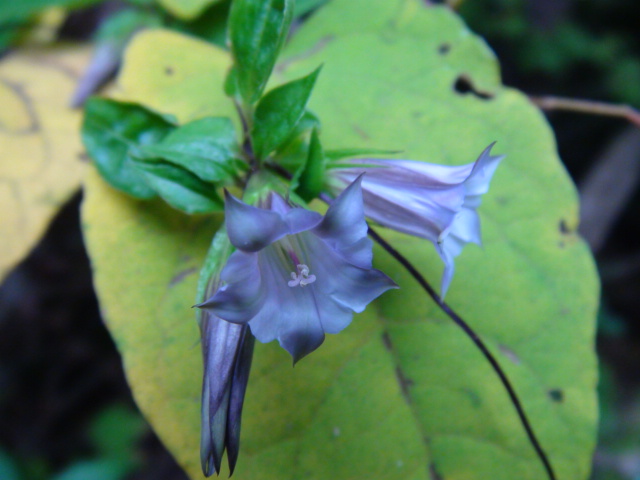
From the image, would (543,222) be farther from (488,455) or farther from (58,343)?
(58,343)

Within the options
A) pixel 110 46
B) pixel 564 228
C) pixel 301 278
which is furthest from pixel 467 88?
pixel 110 46

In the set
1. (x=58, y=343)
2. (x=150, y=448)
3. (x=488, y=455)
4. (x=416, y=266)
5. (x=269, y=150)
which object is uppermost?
(x=269, y=150)

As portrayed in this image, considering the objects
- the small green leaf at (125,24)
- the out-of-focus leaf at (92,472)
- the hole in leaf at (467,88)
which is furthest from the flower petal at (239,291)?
the out-of-focus leaf at (92,472)

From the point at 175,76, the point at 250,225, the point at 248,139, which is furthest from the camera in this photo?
the point at 175,76

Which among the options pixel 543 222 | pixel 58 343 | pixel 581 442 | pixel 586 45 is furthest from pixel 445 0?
pixel 58 343

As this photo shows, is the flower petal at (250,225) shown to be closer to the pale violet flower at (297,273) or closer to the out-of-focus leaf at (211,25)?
the pale violet flower at (297,273)

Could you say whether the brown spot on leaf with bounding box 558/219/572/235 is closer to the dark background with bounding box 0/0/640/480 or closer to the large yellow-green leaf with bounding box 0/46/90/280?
the large yellow-green leaf with bounding box 0/46/90/280

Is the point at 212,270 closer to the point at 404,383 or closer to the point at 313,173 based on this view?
the point at 313,173
